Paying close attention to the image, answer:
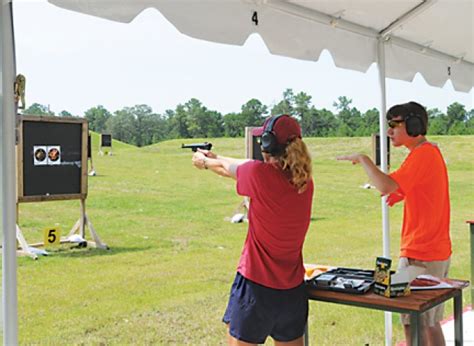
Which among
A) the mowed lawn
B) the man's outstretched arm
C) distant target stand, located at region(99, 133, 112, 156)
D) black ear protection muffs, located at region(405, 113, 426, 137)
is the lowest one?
the mowed lawn

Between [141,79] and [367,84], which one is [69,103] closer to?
[141,79]

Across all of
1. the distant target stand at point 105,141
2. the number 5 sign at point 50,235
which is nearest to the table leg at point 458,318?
the number 5 sign at point 50,235

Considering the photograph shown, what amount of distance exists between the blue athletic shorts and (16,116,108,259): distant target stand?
402 centimetres

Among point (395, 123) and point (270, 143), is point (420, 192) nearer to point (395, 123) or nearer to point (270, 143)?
point (395, 123)

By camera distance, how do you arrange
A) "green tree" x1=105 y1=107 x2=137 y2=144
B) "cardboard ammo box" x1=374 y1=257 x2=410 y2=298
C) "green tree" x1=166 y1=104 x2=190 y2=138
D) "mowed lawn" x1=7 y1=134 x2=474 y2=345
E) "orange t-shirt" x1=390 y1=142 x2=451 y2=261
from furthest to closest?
"green tree" x1=166 y1=104 x2=190 y2=138 < "green tree" x1=105 y1=107 x2=137 y2=144 < "mowed lawn" x1=7 y1=134 x2=474 y2=345 < "orange t-shirt" x1=390 y1=142 x2=451 y2=261 < "cardboard ammo box" x1=374 y1=257 x2=410 y2=298

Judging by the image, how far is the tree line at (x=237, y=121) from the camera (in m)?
9.54

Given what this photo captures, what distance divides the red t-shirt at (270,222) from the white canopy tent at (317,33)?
2.35 ft

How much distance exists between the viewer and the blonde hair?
169cm

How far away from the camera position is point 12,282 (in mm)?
1772

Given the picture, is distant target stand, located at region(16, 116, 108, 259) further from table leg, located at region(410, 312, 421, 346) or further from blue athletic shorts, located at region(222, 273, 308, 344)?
table leg, located at region(410, 312, 421, 346)

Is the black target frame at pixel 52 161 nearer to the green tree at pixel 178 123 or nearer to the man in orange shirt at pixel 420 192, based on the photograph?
the man in orange shirt at pixel 420 192

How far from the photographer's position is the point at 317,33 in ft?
8.72

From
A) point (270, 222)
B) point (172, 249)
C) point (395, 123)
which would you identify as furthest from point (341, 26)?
point (172, 249)

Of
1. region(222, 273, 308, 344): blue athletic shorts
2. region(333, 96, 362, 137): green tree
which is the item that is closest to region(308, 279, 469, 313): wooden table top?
region(222, 273, 308, 344): blue athletic shorts
